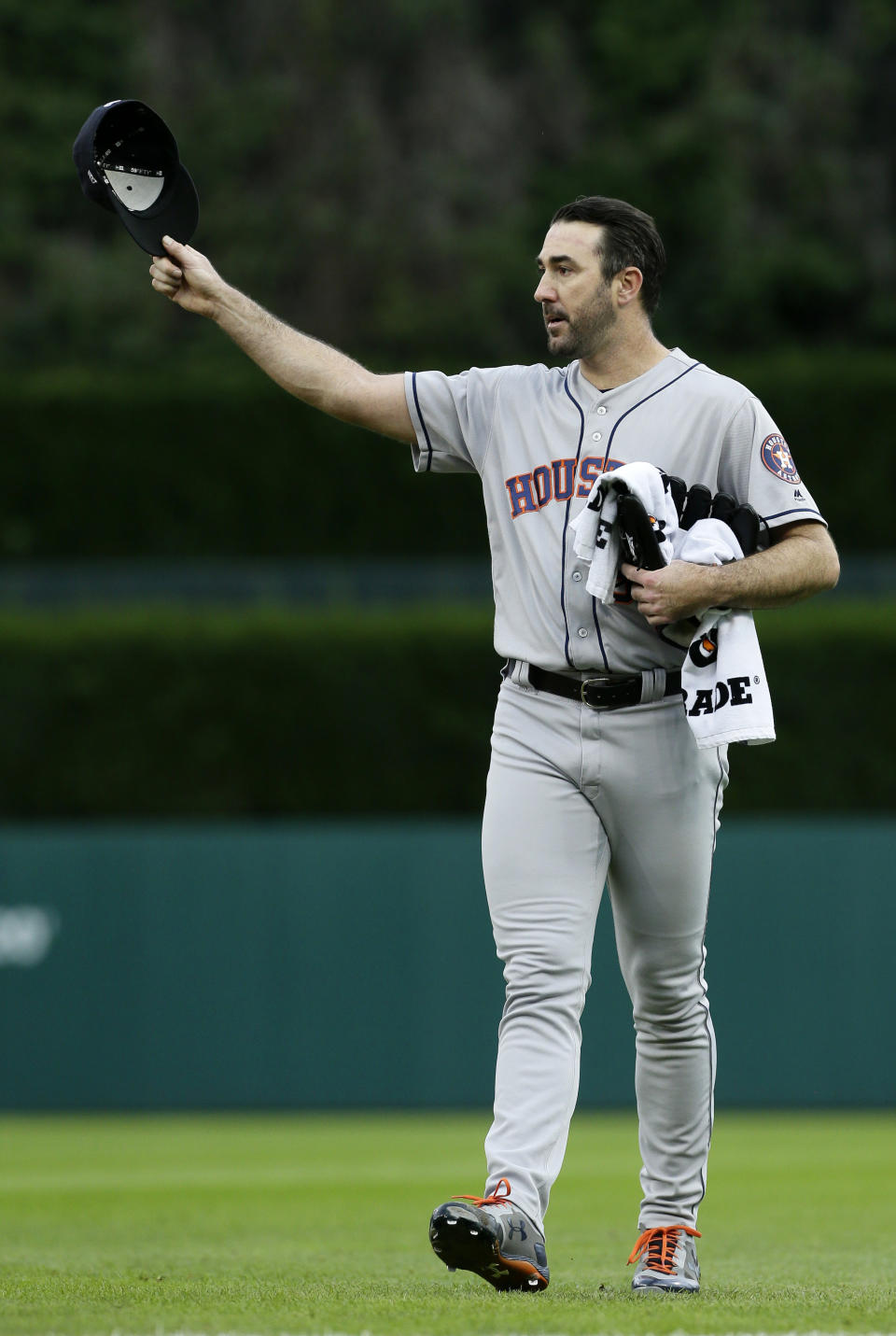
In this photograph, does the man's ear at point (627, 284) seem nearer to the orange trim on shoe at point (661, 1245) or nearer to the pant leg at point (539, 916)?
the pant leg at point (539, 916)

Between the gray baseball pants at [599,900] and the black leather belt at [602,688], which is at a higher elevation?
the black leather belt at [602,688]

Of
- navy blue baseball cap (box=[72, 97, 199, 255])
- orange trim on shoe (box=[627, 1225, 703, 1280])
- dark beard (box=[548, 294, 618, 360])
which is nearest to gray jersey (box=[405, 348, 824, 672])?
dark beard (box=[548, 294, 618, 360])

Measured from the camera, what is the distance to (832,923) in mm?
14891

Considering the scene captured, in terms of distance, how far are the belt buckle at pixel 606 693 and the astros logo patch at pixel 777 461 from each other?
0.62 m

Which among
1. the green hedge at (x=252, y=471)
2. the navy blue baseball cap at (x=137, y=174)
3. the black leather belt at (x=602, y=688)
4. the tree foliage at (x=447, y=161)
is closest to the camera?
the black leather belt at (x=602, y=688)

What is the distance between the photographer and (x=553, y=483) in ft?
16.1

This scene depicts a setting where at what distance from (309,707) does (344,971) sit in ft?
27.1

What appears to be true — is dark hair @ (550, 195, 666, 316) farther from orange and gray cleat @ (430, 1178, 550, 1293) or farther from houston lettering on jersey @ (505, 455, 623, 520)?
orange and gray cleat @ (430, 1178, 550, 1293)

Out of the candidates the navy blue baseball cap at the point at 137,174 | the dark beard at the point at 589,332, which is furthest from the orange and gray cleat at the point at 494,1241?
the navy blue baseball cap at the point at 137,174

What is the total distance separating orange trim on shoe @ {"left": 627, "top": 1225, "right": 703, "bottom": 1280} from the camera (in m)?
4.78

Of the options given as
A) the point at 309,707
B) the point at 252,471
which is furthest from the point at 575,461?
the point at 252,471

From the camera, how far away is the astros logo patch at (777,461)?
194 inches

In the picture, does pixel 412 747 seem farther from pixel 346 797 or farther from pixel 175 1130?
pixel 175 1130

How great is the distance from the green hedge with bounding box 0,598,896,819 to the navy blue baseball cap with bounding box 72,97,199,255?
17481 mm
